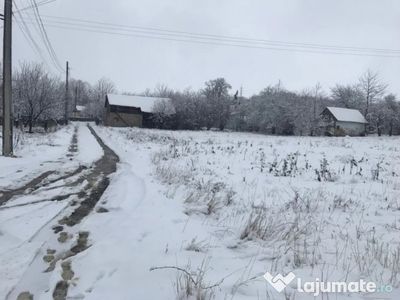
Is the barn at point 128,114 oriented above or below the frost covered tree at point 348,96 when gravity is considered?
Answer: below

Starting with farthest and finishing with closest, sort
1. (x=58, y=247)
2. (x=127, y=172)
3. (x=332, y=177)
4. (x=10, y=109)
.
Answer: (x=10, y=109), (x=127, y=172), (x=332, y=177), (x=58, y=247)

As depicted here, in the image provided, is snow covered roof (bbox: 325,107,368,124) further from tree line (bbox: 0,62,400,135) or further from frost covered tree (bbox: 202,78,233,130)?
frost covered tree (bbox: 202,78,233,130)

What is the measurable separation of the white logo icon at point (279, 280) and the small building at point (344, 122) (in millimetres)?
50188

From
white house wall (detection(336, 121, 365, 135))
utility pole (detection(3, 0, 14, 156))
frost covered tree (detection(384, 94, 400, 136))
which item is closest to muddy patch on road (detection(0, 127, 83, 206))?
utility pole (detection(3, 0, 14, 156))

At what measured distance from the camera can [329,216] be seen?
190 inches

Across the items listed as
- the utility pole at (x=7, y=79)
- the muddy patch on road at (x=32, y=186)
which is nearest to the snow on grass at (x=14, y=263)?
the muddy patch on road at (x=32, y=186)

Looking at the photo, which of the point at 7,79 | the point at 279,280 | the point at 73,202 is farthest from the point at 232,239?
the point at 7,79

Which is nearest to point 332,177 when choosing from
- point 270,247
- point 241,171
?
point 241,171

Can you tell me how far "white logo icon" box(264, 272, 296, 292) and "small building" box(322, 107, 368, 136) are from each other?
50.2 m

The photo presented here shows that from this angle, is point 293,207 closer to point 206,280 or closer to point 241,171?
point 206,280

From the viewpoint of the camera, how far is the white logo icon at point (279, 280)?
2.70 meters

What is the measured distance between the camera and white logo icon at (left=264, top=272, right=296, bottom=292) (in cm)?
270

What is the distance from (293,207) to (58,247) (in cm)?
423

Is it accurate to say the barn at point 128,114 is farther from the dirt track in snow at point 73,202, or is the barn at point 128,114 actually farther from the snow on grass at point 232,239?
the snow on grass at point 232,239
